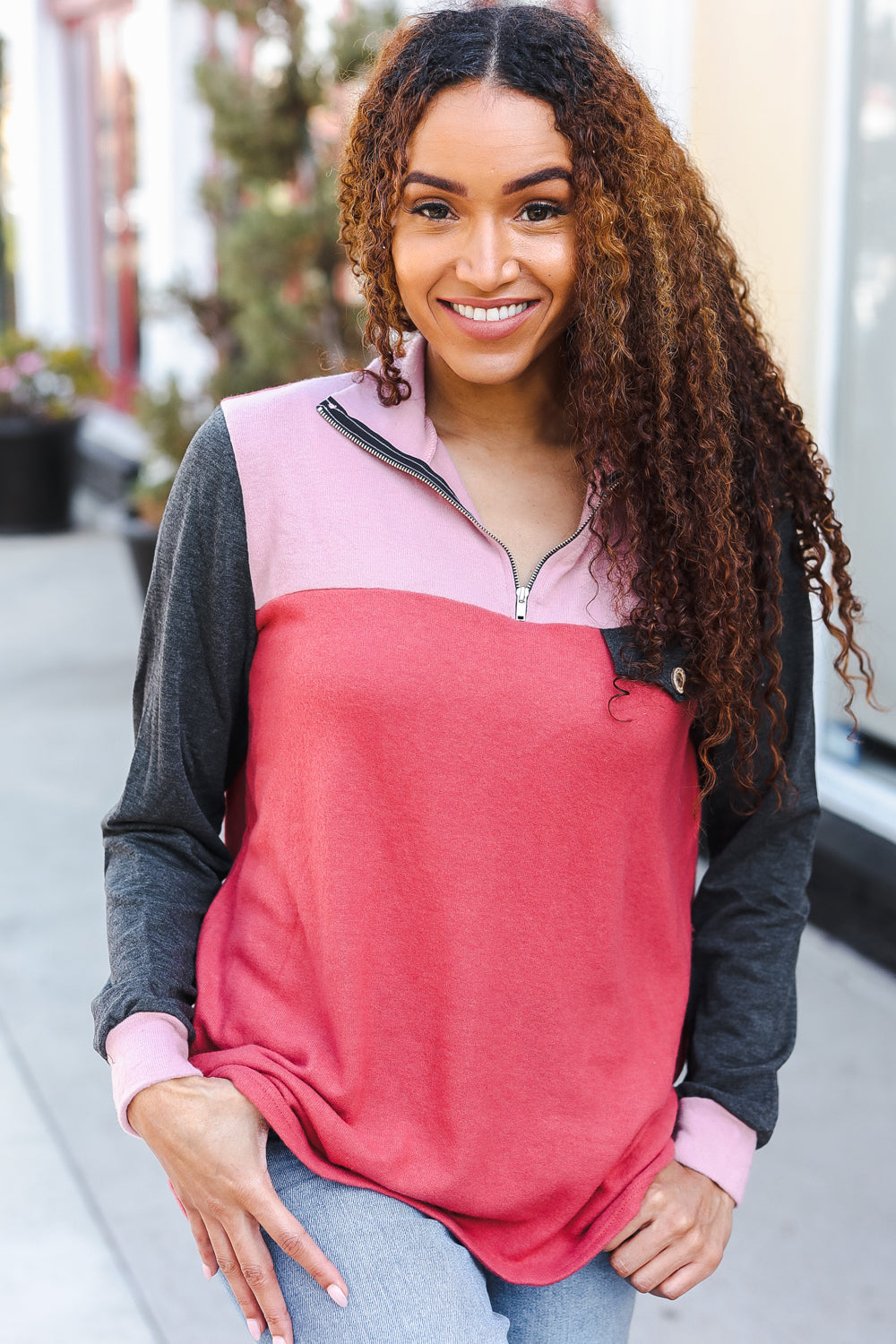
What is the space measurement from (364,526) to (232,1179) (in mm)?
648

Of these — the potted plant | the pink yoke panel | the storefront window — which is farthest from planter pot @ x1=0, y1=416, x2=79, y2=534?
the pink yoke panel

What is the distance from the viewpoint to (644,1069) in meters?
1.67

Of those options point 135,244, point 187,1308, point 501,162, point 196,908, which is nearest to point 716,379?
point 501,162

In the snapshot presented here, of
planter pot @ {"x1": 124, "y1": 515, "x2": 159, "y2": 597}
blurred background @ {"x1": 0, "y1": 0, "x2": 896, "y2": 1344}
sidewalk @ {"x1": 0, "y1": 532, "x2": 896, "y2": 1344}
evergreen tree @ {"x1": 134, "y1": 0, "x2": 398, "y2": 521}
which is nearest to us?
sidewalk @ {"x1": 0, "y1": 532, "x2": 896, "y2": 1344}

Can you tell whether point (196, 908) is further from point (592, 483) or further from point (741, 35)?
point (741, 35)

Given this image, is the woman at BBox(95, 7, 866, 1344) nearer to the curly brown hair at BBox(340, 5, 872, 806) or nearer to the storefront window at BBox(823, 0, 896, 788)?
the curly brown hair at BBox(340, 5, 872, 806)

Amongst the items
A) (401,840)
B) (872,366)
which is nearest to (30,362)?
(872,366)

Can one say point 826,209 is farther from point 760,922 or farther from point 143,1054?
point 143,1054

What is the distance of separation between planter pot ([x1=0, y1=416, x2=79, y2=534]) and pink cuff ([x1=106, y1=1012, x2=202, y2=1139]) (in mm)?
8213

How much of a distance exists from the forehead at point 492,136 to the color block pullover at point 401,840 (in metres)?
0.25

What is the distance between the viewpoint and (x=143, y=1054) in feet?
4.95

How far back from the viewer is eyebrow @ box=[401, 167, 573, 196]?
1.53 metres

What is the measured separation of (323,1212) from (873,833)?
2726 mm

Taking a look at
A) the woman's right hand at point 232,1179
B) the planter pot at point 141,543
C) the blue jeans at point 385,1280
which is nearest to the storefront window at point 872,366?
the blue jeans at point 385,1280
